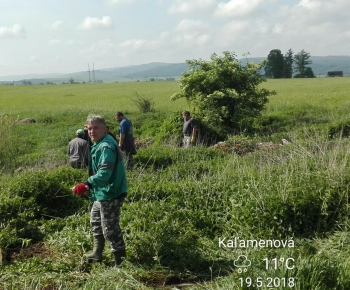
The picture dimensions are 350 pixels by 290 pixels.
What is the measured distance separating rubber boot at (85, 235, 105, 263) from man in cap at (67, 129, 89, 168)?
450 cm

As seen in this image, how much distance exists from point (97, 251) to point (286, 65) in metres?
90.8

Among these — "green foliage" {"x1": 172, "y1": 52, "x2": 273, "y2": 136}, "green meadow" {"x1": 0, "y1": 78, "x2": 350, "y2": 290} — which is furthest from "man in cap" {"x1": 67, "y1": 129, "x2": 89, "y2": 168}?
"green foliage" {"x1": 172, "y1": 52, "x2": 273, "y2": 136}

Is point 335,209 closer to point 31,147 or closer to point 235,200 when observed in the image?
point 235,200

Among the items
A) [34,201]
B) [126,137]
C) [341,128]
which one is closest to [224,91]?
[341,128]

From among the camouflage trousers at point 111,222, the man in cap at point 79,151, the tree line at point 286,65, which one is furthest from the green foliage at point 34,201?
the tree line at point 286,65

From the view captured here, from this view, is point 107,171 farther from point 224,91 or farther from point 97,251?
point 224,91

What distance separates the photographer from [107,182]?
5512 millimetres

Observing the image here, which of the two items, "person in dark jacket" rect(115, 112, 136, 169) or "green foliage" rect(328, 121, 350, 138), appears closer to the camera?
"person in dark jacket" rect(115, 112, 136, 169)

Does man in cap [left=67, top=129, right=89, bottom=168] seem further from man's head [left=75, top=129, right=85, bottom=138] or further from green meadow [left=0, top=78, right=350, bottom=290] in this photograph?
green meadow [left=0, top=78, right=350, bottom=290]

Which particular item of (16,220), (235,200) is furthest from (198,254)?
(16,220)

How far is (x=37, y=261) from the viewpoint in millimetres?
5781

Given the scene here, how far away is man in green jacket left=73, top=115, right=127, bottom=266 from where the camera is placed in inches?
211

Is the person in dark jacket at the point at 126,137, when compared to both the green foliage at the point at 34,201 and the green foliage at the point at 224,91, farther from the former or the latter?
the green foliage at the point at 224,91

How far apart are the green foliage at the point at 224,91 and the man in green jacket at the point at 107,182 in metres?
11.7
